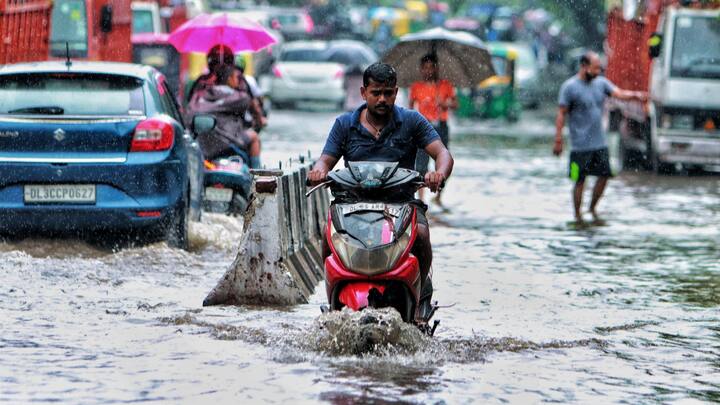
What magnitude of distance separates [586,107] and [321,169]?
9.30m

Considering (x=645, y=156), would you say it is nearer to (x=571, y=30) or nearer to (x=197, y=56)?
(x=197, y=56)

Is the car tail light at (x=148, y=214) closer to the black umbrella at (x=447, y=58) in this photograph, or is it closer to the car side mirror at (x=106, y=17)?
the black umbrella at (x=447, y=58)

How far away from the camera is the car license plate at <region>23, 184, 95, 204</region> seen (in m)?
11.8

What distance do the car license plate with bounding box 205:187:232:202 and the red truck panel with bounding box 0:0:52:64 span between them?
14.0 ft

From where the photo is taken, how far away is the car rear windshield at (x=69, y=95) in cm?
1204

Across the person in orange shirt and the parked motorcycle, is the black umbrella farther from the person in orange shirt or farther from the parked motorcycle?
the parked motorcycle

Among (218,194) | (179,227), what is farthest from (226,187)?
(179,227)

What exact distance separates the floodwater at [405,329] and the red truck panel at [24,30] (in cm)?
495

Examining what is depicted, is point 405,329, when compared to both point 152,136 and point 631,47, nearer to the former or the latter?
point 152,136

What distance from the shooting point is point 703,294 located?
459 inches

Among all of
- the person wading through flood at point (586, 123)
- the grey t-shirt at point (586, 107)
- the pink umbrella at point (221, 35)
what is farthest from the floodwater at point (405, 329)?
the pink umbrella at point (221, 35)

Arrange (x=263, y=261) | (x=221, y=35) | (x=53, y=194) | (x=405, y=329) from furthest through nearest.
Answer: (x=221, y=35), (x=53, y=194), (x=263, y=261), (x=405, y=329)

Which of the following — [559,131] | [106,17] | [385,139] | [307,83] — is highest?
[106,17]

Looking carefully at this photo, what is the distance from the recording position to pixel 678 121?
2334 cm
